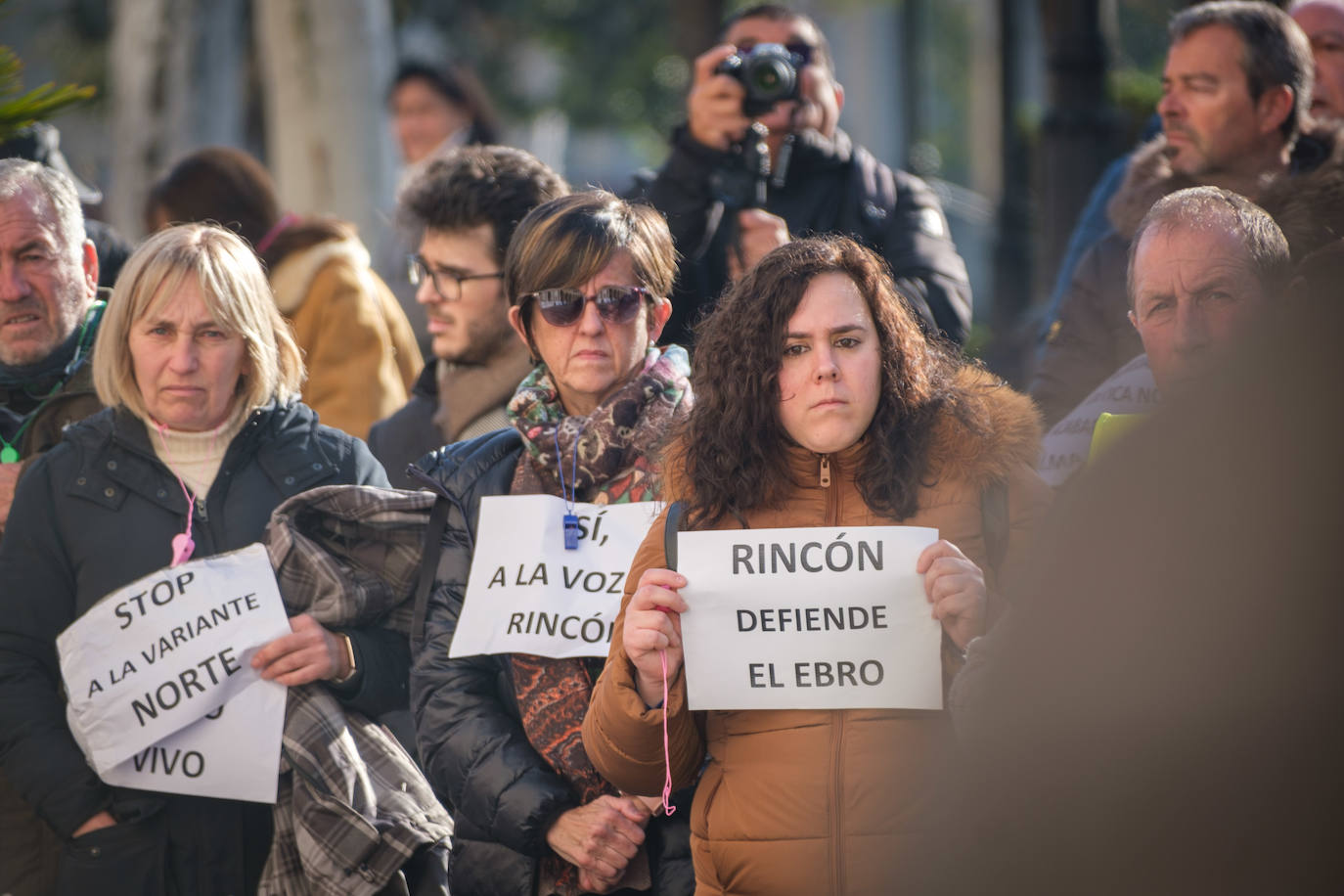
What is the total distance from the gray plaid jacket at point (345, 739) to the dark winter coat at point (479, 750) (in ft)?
0.36

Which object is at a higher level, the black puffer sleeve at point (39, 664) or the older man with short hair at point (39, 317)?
the older man with short hair at point (39, 317)

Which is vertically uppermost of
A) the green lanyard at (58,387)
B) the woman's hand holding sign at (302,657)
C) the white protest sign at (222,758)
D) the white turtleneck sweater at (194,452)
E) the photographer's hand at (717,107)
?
the photographer's hand at (717,107)

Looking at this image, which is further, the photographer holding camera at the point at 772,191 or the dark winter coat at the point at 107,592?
the photographer holding camera at the point at 772,191

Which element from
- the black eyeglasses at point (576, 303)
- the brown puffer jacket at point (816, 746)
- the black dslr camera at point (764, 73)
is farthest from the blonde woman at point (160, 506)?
the black dslr camera at point (764, 73)

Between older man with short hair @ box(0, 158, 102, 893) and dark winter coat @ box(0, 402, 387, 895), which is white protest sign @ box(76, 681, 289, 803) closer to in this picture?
dark winter coat @ box(0, 402, 387, 895)

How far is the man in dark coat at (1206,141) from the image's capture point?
447 centimetres

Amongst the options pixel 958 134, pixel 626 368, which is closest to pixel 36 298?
pixel 626 368

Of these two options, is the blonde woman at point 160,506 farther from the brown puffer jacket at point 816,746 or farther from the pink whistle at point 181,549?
the brown puffer jacket at point 816,746

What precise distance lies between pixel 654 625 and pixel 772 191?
240 cm

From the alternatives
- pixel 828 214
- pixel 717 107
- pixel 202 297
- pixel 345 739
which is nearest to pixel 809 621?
pixel 345 739

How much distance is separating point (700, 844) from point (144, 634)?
57.3 inches

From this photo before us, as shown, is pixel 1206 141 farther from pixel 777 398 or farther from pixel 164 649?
pixel 164 649

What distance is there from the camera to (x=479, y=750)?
342 centimetres

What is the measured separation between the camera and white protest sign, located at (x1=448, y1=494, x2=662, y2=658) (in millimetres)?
3453
